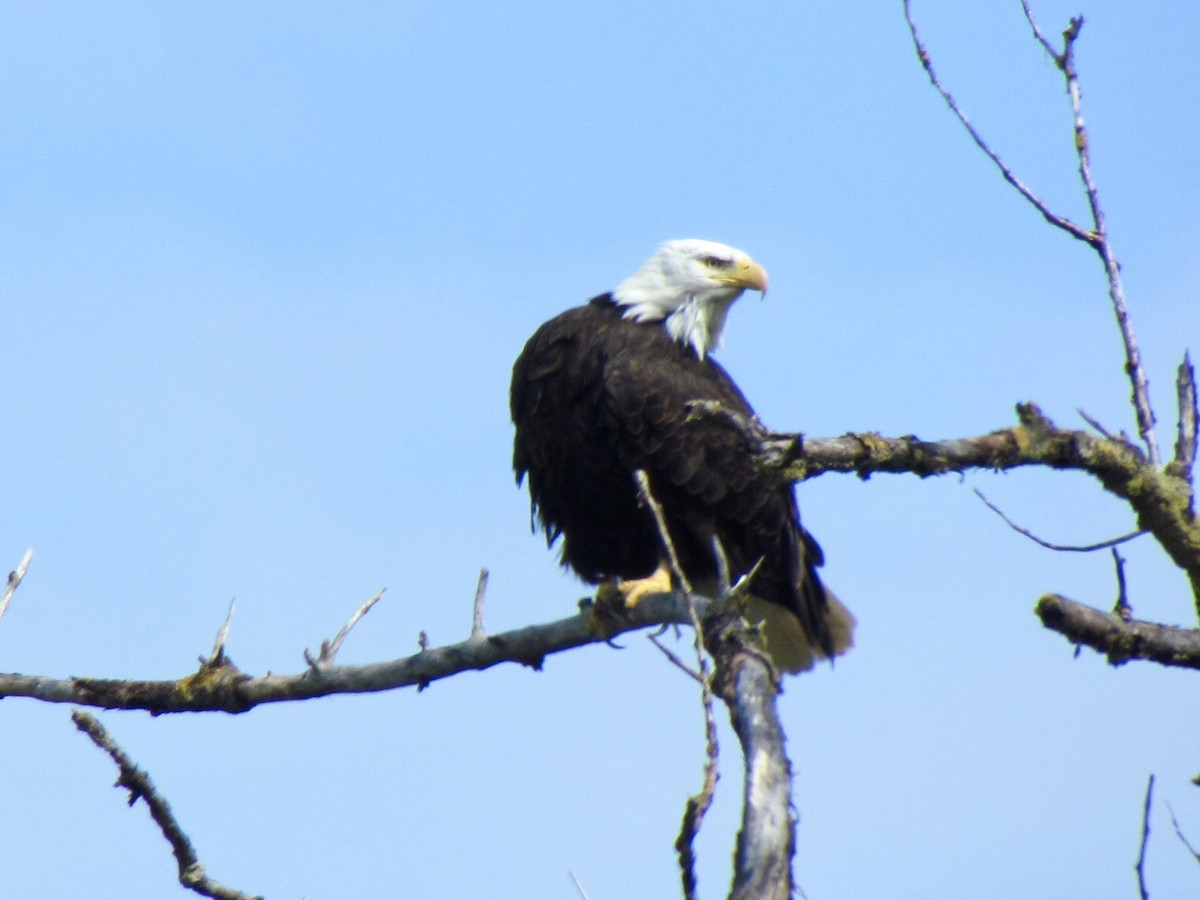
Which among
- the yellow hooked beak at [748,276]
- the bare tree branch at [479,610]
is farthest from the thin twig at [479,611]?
the yellow hooked beak at [748,276]

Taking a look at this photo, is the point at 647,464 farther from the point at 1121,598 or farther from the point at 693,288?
the point at 1121,598

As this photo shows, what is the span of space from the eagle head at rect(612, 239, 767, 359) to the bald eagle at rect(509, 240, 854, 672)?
0.01 metres

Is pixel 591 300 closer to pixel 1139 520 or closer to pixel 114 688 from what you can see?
pixel 114 688

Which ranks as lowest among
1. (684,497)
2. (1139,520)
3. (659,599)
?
(1139,520)

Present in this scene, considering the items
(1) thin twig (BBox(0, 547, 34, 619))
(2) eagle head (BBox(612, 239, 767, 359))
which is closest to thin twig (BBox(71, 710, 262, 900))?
(1) thin twig (BBox(0, 547, 34, 619))

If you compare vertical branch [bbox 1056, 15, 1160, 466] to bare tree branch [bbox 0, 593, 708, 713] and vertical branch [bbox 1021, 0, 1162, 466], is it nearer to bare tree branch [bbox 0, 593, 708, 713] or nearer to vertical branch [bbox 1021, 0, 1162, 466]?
vertical branch [bbox 1021, 0, 1162, 466]

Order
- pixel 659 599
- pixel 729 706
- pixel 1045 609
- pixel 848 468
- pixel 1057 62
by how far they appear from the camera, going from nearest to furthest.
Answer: pixel 1045 609
pixel 729 706
pixel 848 468
pixel 1057 62
pixel 659 599

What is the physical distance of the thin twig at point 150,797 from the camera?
13.3 feet

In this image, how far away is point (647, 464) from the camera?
612 cm

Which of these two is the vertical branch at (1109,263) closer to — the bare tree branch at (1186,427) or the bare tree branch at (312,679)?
the bare tree branch at (1186,427)

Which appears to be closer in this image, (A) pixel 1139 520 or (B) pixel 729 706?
(B) pixel 729 706

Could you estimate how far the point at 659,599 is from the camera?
490 cm

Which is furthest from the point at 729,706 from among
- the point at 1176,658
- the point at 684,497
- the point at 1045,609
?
the point at 684,497

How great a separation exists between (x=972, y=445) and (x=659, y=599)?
5.25 ft
